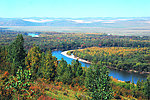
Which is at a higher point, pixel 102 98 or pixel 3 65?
pixel 102 98

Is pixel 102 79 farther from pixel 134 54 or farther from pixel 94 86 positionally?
pixel 134 54

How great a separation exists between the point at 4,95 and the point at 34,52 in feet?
45.4

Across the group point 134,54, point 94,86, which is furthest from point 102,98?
point 134,54

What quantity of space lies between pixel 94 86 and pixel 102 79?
423mm

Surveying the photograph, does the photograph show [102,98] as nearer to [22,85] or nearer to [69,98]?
[69,98]

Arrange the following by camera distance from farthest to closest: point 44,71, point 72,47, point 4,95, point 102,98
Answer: point 72,47 → point 44,71 → point 102,98 → point 4,95

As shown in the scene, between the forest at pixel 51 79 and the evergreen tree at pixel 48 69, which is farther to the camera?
the evergreen tree at pixel 48 69

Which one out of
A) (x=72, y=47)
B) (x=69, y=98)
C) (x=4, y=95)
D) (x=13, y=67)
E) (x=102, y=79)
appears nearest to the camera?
(x=4, y=95)

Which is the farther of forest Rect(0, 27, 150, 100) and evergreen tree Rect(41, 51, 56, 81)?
evergreen tree Rect(41, 51, 56, 81)

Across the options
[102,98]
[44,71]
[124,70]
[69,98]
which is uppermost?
[102,98]

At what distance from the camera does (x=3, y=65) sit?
15.2 m

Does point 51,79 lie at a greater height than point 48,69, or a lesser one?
lesser

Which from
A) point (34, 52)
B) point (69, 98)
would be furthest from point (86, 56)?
point (69, 98)

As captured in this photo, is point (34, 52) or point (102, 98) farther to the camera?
point (34, 52)
